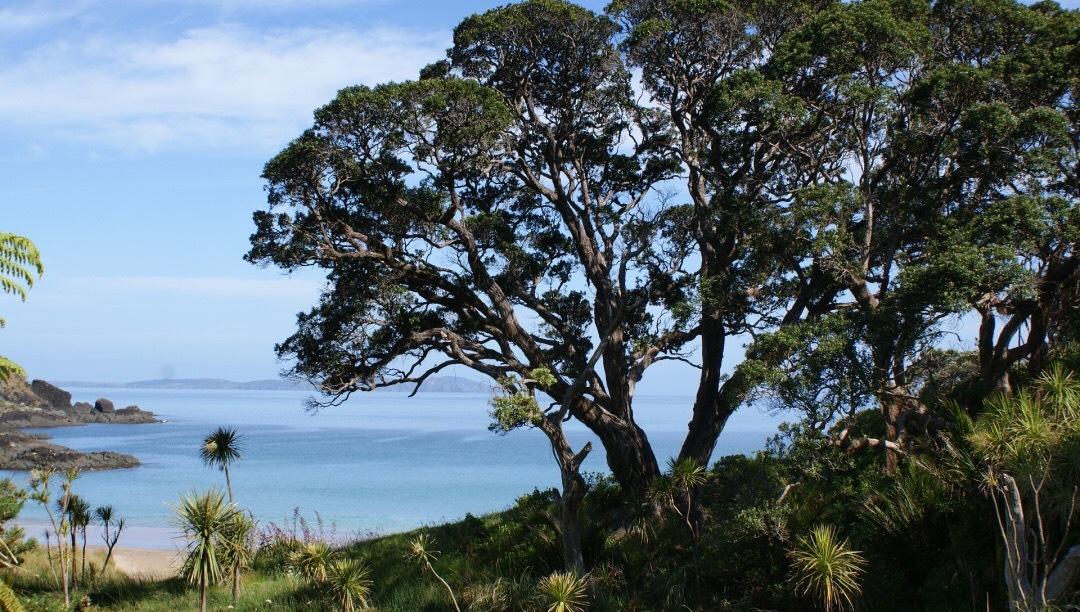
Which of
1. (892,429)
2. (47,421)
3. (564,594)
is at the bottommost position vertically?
(564,594)

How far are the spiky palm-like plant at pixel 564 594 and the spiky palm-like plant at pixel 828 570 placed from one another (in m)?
2.70

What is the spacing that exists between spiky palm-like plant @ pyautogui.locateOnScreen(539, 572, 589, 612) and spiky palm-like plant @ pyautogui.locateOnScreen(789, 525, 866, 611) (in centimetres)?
270

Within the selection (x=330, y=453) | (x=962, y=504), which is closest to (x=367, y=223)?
(x=962, y=504)

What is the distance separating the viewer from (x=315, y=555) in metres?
11.4

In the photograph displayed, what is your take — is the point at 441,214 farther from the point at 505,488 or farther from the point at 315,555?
the point at 505,488

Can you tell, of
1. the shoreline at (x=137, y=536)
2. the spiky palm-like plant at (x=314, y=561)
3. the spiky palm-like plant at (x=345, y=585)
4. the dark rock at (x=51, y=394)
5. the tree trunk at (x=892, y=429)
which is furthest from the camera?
the dark rock at (x=51, y=394)

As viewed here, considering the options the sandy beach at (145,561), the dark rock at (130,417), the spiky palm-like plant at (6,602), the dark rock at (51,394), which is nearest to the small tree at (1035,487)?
the spiky palm-like plant at (6,602)

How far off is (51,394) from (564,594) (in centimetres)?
9634

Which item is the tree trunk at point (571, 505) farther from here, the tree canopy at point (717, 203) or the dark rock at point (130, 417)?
the dark rock at point (130, 417)

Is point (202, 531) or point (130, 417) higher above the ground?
point (130, 417)

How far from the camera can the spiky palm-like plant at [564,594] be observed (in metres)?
10.2

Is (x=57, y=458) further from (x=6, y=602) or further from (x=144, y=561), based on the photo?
(x=6, y=602)

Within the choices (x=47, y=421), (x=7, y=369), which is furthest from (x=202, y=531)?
(x=47, y=421)

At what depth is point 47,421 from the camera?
7706 centimetres
